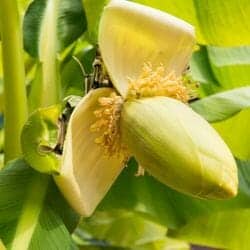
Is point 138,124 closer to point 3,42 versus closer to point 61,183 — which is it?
point 61,183

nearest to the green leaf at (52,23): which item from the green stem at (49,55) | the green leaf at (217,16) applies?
the green stem at (49,55)

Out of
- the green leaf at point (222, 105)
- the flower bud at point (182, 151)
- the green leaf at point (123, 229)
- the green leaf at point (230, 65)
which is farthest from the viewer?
the green leaf at point (123, 229)

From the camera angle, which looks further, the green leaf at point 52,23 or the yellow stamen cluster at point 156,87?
the green leaf at point 52,23

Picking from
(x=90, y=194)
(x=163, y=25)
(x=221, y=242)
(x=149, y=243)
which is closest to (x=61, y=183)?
(x=90, y=194)

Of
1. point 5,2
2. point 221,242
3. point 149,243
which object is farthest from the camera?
point 149,243

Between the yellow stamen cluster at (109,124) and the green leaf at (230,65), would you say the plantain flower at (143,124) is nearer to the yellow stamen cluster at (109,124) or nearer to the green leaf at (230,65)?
the yellow stamen cluster at (109,124)

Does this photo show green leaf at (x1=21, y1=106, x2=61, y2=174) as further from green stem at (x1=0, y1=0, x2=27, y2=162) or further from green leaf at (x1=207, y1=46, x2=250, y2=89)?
green leaf at (x1=207, y1=46, x2=250, y2=89)
